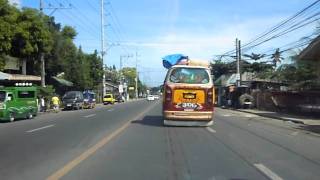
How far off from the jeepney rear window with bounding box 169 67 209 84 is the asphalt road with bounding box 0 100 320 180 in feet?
9.97

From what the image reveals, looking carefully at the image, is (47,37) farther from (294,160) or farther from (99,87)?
(99,87)

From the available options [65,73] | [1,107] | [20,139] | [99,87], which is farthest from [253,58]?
[20,139]

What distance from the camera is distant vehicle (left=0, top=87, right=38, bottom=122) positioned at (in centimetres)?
3275

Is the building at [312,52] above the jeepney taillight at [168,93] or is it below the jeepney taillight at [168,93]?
above

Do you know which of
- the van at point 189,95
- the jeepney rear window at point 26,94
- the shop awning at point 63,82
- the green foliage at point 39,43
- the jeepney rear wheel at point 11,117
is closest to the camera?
the van at point 189,95

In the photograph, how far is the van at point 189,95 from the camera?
2303 cm

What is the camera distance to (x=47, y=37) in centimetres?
4644

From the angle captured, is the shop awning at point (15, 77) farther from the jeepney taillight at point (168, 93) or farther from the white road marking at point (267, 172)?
the white road marking at point (267, 172)

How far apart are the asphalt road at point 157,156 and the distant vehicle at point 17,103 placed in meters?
12.8

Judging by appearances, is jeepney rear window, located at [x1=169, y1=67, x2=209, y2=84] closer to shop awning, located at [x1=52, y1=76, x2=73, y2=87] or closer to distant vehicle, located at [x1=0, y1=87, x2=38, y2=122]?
distant vehicle, located at [x1=0, y1=87, x2=38, y2=122]

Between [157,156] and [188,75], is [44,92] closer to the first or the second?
[188,75]

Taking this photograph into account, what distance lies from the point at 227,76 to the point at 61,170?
7838 cm

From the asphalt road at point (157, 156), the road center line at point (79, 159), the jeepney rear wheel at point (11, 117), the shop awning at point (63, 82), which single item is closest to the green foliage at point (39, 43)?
the shop awning at point (63, 82)

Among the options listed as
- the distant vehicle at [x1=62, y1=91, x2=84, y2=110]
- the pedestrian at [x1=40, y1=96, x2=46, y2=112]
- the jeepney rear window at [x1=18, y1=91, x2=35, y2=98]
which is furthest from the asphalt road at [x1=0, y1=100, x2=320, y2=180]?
the distant vehicle at [x1=62, y1=91, x2=84, y2=110]
